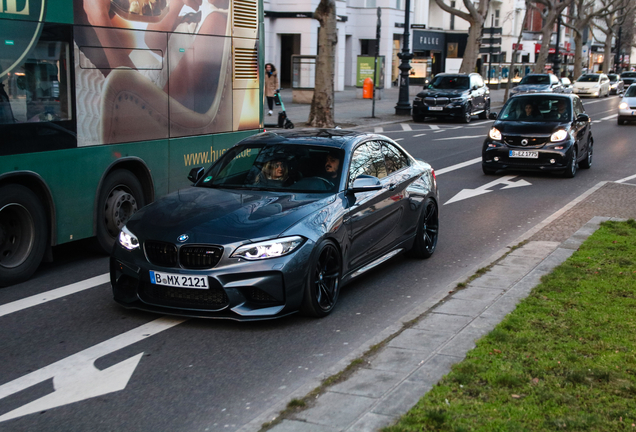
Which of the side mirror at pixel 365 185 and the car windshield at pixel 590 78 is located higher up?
the car windshield at pixel 590 78

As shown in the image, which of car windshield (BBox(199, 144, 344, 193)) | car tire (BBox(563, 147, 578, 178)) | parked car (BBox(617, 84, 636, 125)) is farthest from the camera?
parked car (BBox(617, 84, 636, 125))

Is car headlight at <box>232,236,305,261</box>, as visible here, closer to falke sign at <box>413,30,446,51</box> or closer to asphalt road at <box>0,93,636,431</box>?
asphalt road at <box>0,93,636,431</box>

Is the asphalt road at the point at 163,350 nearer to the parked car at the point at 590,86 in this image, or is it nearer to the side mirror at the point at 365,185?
the side mirror at the point at 365,185

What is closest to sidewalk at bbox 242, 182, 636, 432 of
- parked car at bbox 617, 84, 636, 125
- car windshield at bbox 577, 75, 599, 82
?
parked car at bbox 617, 84, 636, 125

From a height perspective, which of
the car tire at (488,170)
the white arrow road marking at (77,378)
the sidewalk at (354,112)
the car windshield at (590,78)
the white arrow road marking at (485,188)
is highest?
the car windshield at (590,78)

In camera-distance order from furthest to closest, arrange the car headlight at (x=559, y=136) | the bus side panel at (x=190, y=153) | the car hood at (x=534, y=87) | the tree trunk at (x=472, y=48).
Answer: the car hood at (x=534, y=87) → the tree trunk at (x=472, y=48) → the car headlight at (x=559, y=136) → the bus side panel at (x=190, y=153)

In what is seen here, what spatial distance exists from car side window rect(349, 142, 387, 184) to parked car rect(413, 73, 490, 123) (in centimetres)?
2368

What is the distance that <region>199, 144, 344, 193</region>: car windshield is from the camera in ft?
23.9

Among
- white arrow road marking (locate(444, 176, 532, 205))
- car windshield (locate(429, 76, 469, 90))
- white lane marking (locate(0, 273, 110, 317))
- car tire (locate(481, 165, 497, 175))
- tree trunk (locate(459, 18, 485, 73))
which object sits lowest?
white lane marking (locate(0, 273, 110, 317))

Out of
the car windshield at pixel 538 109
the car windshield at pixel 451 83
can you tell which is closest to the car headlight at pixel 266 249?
the car windshield at pixel 538 109

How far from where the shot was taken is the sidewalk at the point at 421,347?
442 cm

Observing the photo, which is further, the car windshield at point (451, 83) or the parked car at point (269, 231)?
the car windshield at point (451, 83)

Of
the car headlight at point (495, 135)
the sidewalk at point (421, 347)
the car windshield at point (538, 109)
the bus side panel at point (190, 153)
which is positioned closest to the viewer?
the sidewalk at point (421, 347)

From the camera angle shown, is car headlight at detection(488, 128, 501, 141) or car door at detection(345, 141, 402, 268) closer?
car door at detection(345, 141, 402, 268)
